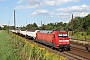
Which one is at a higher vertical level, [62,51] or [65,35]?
[65,35]

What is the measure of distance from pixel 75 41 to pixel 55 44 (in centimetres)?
1331

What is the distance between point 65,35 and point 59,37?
976 millimetres

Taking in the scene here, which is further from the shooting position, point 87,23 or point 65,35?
point 87,23

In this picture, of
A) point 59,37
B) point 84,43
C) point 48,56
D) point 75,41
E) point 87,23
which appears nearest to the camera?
point 48,56

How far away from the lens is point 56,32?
90.4 feet

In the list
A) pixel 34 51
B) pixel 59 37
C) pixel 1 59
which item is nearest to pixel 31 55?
pixel 34 51

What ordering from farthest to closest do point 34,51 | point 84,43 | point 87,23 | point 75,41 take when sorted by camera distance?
point 87,23 < point 75,41 < point 84,43 < point 34,51

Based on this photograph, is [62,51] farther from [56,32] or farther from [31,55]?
[31,55]

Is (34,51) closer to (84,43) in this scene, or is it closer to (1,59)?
(1,59)

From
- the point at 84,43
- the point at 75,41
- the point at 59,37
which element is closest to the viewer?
the point at 59,37

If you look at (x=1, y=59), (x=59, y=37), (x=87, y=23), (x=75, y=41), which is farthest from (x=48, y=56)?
(x=87, y=23)

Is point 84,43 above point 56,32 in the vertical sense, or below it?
below

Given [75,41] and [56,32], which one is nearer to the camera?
[56,32]

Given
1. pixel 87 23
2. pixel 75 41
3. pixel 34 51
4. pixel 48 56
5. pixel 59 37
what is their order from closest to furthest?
pixel 48 56 < pixel 34 51 < pixel 59 37 < pixel 75 41 < pixel 87 23
